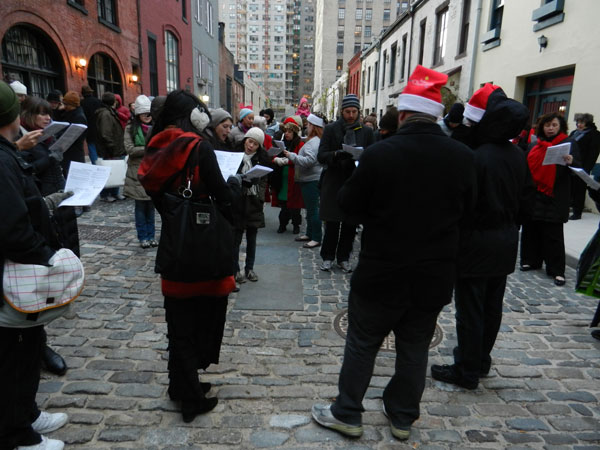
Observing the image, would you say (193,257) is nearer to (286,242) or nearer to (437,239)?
(437,239)

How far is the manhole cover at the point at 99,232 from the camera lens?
668 cm


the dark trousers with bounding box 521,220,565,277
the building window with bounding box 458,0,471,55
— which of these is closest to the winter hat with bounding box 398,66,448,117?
the dark trousers with bounding box 521,220,565,277

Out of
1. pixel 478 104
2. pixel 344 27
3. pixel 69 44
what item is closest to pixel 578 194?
pixel 478 104

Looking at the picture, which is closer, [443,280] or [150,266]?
[443,280]

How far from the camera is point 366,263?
239cm

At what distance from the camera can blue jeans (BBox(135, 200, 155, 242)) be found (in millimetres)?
Answer: 6082

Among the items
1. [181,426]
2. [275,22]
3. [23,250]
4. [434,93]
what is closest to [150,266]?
[181,426]

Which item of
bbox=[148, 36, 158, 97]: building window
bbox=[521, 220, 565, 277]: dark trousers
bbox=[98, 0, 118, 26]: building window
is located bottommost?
bbox=[521, 220, 565, 277]: dark trousers

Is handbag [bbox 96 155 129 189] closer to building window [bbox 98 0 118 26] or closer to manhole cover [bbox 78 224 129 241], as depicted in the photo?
manhole cover [bbox 78 224 129 241]

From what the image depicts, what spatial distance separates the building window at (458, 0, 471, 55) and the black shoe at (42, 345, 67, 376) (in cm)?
1566

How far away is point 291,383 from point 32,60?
487 inches

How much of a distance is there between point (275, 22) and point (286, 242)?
12875 centimetres

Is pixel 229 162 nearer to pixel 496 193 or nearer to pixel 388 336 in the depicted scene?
pixel 496 193

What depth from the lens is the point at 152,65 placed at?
790 inches
